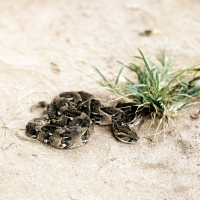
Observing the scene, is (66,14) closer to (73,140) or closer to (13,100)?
(13,100)

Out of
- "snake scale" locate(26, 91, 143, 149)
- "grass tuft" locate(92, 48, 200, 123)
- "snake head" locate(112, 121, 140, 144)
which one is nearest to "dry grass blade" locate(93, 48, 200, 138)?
"grass tuft" locate(92, 48, 200, 123)

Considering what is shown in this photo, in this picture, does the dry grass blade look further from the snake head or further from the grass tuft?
the snake head

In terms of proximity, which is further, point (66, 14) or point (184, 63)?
point (66, 14)

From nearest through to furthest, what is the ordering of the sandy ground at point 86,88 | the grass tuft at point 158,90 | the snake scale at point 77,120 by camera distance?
1. the sandy ground at point 86,88
2. the snake scale at point 77,120
3. the grass tuft at point 158,90

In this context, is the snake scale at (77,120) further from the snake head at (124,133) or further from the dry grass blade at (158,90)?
the dry grass blade at (158,90)

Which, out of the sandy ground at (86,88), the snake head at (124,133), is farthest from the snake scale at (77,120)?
the sandy ground at (86,88)

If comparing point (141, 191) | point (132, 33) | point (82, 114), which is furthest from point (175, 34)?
point (141, 191)
